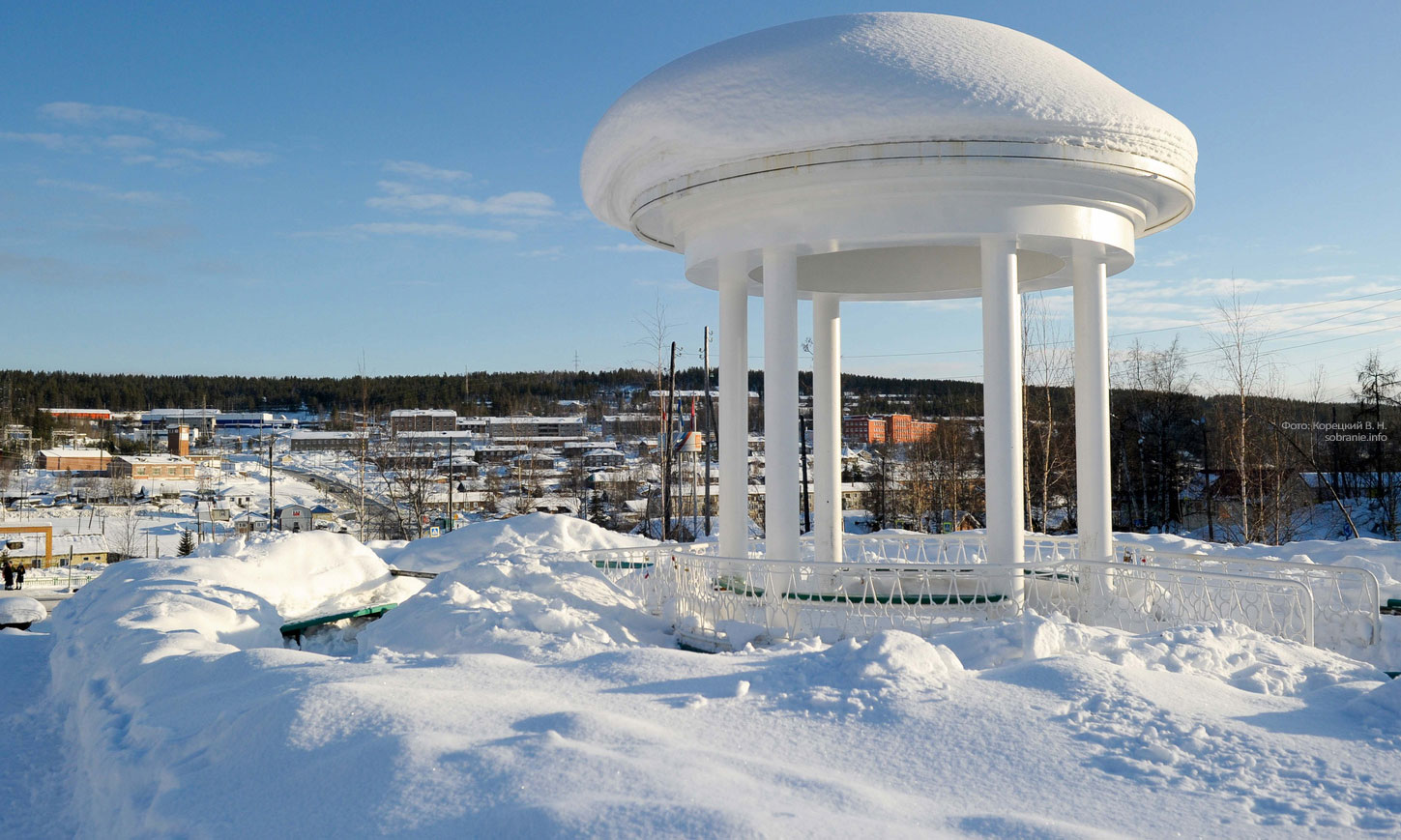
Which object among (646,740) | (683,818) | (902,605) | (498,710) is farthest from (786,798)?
(902,605)

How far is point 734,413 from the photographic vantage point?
42.4ft

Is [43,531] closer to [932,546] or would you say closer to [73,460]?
[932,546]

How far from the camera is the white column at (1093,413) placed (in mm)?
12125

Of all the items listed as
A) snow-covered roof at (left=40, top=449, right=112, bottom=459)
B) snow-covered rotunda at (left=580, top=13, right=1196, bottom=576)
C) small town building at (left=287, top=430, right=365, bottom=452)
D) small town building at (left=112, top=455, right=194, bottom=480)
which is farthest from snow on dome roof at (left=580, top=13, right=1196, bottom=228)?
snow-covered roof at (left=40, top=449, right=112, bottom=459)

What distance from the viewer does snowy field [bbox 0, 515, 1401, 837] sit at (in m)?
4.36

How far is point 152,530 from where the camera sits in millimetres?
70062

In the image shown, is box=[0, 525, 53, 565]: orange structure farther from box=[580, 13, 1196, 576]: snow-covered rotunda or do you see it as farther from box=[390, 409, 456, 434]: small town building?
box=[580, 13, 1196, 576]: snow-covered rotunda

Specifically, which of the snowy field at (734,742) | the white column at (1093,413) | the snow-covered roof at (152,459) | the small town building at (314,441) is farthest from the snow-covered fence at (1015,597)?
the small town building at (314,441)

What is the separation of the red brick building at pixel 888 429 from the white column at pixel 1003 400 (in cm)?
4810

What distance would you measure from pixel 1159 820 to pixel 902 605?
19.4 ft

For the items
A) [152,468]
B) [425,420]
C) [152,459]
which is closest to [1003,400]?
[425,420]

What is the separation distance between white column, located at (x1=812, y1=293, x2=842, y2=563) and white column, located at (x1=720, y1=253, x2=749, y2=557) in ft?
5.11

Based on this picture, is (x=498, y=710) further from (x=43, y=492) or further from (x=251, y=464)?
(x=251, y=464)

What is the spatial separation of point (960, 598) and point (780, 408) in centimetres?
300
